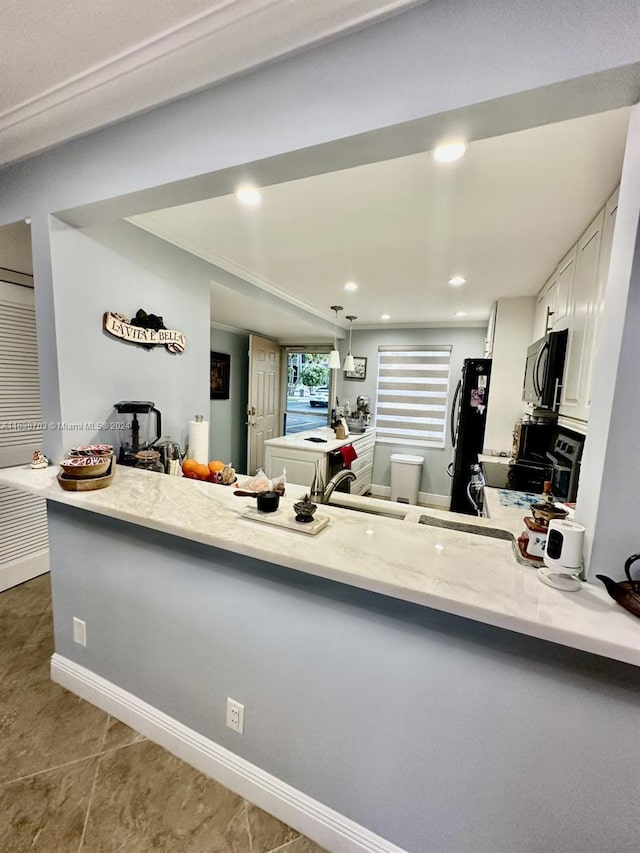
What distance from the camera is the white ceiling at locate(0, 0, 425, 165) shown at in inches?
35.8

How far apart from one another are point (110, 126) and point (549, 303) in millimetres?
2850

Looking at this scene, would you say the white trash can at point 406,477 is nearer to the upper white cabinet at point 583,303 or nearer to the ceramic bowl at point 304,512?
the upper white cabinet at point 583,303

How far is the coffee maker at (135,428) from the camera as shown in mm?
1920

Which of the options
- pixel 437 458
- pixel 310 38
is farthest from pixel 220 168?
pixel 437 458

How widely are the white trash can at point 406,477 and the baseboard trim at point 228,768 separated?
Answer: 4098mm

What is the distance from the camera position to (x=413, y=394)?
5.41m

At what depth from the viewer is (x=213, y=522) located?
1209 millimetres

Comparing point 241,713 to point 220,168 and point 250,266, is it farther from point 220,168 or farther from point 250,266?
point 250,266

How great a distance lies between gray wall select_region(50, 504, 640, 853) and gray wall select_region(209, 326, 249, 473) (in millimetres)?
3329

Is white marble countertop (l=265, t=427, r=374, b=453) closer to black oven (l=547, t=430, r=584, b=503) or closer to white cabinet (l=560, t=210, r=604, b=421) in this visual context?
black oven (l=547, t=430, r=584, b=503)

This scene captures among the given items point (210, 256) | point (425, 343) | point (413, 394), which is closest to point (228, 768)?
point (210, 256)

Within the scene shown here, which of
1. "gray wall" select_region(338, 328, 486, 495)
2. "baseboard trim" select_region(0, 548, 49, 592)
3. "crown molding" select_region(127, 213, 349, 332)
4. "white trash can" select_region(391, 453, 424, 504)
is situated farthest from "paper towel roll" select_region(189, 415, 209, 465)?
"gray wall" select_region(338, 328, 486, 495)

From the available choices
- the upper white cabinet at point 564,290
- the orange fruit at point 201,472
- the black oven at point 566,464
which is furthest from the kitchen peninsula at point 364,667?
the upper white cabinet at point 564,290

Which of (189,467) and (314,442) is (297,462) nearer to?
(314,442)
